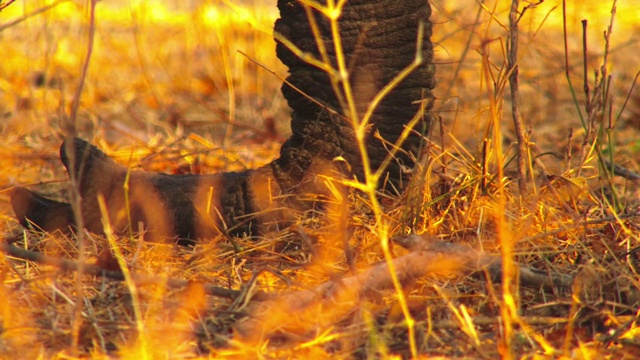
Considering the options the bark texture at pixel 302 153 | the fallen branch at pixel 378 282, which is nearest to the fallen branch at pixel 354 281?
the fallen branch at pixel 378 282

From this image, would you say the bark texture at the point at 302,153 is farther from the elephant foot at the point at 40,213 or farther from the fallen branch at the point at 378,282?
the fallen branch at the point at 378,282

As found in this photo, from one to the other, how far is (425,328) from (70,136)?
0.84 m

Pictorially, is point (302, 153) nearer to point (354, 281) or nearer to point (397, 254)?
point (397, 254)

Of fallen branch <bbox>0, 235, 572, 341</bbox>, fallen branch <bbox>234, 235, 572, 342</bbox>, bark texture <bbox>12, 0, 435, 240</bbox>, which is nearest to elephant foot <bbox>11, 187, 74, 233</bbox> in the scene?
bark texture <bbox>12, 0, 435, 240</bbox>

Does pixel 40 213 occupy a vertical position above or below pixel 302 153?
below

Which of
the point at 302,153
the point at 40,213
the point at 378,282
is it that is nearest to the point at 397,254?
the point at 378,282

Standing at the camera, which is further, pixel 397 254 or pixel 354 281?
pixel 397 254

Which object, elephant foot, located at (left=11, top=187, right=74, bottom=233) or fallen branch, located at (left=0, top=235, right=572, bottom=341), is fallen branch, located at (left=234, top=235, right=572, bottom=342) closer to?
fallen branch, located at (left=0, top=235, right=572, bottom=341)

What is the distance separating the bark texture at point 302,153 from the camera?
221cm

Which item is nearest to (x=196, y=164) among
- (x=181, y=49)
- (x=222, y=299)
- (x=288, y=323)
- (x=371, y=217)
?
(x=371, y=217)

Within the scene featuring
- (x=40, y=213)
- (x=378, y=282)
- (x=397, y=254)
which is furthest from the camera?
(x=40, y=213)

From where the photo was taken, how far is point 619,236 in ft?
6.52

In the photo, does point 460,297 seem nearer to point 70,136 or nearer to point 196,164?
point 70,136

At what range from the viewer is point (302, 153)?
7.58 feet
